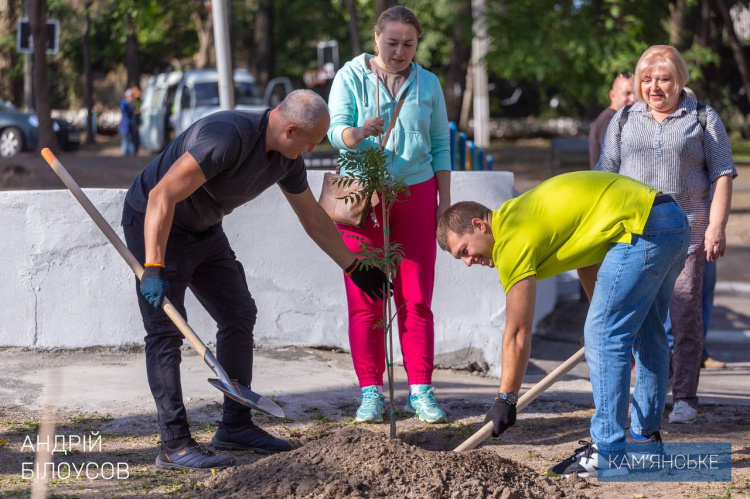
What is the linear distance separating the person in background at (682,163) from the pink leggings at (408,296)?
0.98m

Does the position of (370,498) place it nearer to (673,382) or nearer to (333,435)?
(333,435)

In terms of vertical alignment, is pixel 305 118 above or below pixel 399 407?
above

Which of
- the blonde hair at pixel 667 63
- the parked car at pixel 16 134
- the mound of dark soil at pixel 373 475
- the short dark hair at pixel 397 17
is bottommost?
the mound of dark soil at pixel 373 475

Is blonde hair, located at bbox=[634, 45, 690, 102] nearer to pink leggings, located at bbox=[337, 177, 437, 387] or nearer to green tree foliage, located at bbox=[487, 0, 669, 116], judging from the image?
pink leggings, located at bbox=[337, 177, 437, 387]

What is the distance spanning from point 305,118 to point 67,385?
7.44 feet

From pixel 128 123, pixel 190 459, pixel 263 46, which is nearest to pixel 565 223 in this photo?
pixel 190 459

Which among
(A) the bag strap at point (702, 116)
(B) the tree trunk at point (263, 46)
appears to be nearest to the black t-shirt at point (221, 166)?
(A) the bag strap at point (702, 116)

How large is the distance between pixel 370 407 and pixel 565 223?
5.22ft

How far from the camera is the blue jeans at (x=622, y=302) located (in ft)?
11.8

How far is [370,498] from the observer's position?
3.35 meters

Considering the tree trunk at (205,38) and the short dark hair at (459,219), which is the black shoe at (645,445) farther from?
the tree trunk at (205,38)

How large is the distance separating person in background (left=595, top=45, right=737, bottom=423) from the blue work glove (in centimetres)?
227

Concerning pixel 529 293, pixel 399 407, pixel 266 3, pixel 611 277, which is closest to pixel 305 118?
pixel 529 293

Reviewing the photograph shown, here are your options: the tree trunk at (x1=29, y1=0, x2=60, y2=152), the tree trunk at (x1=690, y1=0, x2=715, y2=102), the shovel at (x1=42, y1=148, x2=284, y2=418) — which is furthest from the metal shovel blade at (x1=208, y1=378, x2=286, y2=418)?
the tree trunk at (x1=690, y1=0, x2=715, y2=102)
